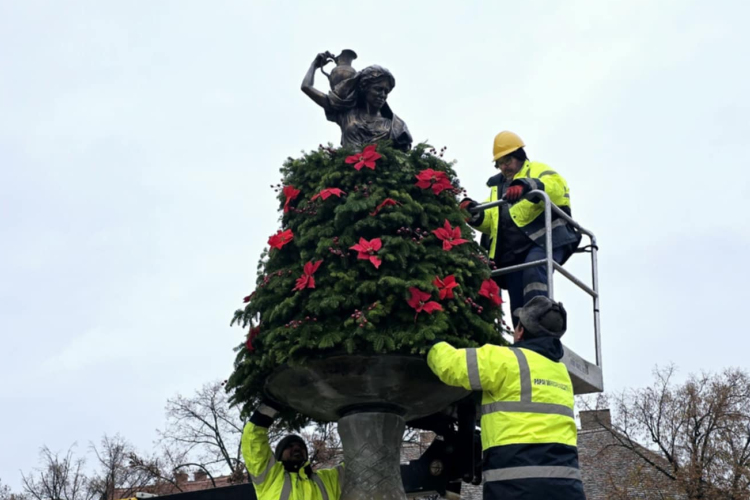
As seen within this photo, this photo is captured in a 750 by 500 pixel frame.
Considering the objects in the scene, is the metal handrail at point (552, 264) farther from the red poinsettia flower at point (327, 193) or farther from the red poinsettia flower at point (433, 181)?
the red poinsettia flower at point (327, 193)

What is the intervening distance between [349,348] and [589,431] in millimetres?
34184

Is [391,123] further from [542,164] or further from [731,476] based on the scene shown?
[731,476]

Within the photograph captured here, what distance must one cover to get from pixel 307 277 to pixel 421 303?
0.82 metres

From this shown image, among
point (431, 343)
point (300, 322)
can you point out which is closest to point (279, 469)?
point (300, 322)

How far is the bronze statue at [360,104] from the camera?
8.83 m

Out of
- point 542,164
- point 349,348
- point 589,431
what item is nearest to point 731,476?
point 589,431

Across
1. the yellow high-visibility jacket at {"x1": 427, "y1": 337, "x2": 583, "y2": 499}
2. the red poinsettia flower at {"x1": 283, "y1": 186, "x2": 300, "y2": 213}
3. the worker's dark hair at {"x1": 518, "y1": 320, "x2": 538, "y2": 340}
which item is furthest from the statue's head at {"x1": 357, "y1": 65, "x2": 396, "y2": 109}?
the yellow high-visibility jacket at {"x1": 427, "y1": 337, "x2": 583, "y2": 499}

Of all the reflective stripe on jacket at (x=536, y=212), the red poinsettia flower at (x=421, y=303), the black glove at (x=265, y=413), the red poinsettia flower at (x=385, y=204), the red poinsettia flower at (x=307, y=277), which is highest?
the reflective stripe on jacket at (x=536, y=212)

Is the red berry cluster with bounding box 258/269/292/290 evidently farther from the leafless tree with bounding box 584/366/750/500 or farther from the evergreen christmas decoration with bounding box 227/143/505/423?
the leafless tree with bounding box 584/366/750/500

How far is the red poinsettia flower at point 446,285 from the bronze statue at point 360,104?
1.81 m

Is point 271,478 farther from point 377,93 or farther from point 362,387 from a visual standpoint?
point 377,93

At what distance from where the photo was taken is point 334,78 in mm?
9180

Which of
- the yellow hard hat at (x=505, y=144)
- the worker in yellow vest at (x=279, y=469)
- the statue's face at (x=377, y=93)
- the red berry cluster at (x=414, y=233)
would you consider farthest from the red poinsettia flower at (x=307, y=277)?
the yellow hard hat at (x=505, y=144)

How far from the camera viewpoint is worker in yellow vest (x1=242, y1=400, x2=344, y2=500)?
7.65 metres
